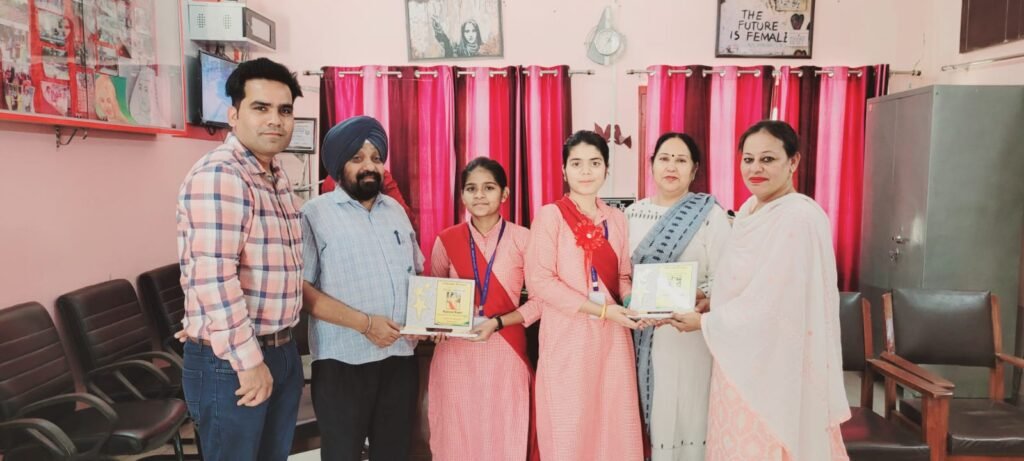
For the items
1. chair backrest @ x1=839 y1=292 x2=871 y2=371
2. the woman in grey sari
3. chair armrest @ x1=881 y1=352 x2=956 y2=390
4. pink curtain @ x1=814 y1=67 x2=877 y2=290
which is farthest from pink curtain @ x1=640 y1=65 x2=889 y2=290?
the woman in grey sari

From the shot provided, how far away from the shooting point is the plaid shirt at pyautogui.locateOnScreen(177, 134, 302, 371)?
4.62ft

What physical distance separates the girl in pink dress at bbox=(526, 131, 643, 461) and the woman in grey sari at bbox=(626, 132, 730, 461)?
0.22ft

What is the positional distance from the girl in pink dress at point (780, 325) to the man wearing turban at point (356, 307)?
3.45 feet

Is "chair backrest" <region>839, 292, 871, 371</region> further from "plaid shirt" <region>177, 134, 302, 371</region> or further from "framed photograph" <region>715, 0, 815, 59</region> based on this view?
"framed photograph" <region>715, 0, 815, 59</region>

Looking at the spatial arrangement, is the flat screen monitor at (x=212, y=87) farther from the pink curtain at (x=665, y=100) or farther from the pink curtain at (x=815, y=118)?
the pink curtain at (x=815, y=118)

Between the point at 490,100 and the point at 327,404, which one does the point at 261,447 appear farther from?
the point at 490,100

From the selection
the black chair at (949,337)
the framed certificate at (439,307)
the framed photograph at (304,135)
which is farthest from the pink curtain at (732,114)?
the framed photograph at (304,135)

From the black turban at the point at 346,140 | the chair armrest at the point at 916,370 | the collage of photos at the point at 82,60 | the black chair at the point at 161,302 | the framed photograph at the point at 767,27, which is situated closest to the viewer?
the black turban at the point at 346,140

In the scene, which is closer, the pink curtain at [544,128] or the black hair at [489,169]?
the black hair at [489,169]

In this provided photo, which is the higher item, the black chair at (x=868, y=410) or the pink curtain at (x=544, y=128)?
the pink curtain at (x=544, y=128)

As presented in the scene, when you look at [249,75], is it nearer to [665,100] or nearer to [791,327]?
[791,327]

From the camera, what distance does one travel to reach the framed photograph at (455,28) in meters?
4.58

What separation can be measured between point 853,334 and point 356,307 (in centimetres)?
211

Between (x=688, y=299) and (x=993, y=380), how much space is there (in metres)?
1.66
